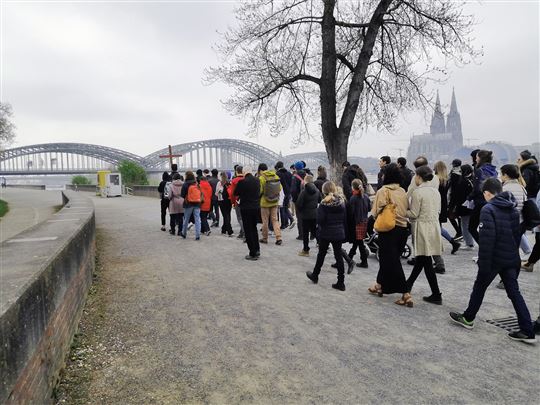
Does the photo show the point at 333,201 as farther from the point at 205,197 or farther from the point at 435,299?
the point at 205,197

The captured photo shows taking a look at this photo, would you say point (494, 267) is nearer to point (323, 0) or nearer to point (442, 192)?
point (442, 192)

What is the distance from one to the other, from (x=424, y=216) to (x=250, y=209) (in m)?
3.54

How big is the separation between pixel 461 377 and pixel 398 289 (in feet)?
5.89

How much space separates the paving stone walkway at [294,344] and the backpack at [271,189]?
2632 millimetres

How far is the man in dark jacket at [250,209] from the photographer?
754 centimetres

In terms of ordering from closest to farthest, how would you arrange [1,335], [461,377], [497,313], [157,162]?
[1,335]
[461,377]
[497,313]
[157,162]

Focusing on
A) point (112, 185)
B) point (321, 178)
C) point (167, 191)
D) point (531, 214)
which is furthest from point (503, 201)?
point (112, 185)

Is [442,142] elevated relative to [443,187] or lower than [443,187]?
elevated

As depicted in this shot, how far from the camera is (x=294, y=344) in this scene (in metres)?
3.86

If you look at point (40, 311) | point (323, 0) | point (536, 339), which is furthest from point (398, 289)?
point (323, 0)

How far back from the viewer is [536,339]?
4.11m

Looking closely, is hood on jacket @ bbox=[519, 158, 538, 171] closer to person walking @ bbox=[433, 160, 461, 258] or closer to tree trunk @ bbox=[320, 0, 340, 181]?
person walking @ bbox=[433, 160, 461, 258]

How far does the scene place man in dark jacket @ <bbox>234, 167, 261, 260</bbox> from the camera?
754 centimetres

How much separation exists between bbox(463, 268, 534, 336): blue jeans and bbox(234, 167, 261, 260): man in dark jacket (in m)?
4.10
